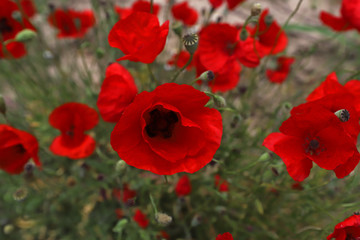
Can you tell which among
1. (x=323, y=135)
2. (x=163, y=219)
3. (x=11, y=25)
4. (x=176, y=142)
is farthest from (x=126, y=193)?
(x=11, y=25)

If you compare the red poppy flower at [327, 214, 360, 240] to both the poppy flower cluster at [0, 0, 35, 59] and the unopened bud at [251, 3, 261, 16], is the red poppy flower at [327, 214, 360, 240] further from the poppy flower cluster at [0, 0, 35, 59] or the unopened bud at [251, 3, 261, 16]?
the poppy flower cluster at [0, 0, 35, 59]

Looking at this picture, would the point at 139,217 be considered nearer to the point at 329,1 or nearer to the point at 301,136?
the point at 301,136

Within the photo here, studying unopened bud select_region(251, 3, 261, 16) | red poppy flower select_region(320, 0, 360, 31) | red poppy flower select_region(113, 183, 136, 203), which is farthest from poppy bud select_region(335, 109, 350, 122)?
red poppy flower select_region(113, 183, 136, 203)

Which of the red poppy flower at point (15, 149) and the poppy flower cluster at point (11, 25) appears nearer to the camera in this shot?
the red poppy flower at point (15, 149)

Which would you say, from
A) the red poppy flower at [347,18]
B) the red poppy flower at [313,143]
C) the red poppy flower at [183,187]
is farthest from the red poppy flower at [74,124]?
the red poppy flower at [347,18]

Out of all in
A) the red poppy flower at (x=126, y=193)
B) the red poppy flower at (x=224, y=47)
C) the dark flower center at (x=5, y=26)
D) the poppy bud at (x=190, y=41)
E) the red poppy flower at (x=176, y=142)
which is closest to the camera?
the red poppy flower at (x=176, y=142)

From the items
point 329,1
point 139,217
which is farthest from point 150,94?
point 329,1

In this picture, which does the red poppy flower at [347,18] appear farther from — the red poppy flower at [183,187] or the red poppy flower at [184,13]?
the red poppy flower at [183,187]
